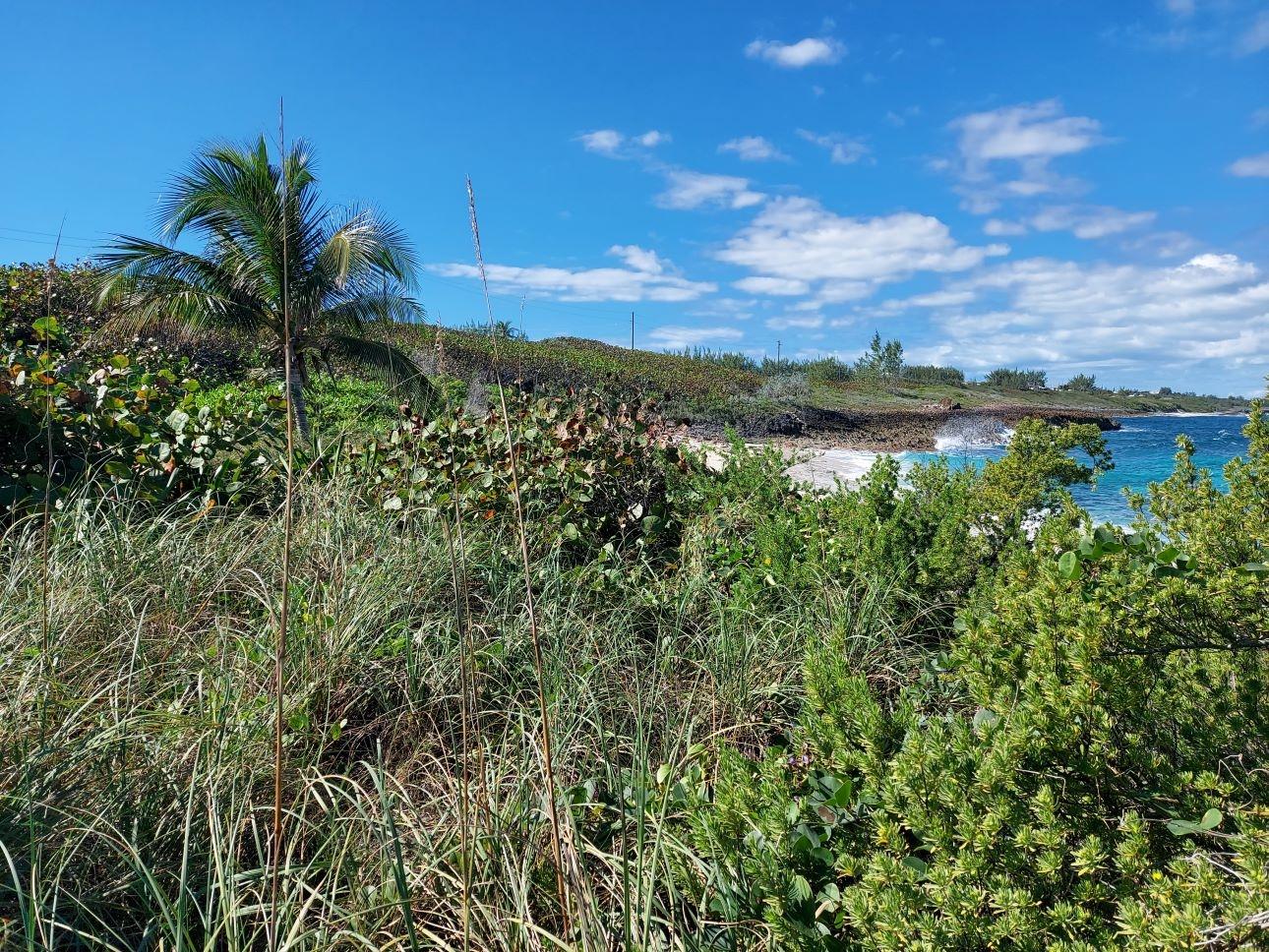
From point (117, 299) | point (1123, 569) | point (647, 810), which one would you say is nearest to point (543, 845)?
point (647, 810)

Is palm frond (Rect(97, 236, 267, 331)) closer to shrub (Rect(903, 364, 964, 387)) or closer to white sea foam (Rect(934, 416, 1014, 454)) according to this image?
white sea foam (Rect(934, 416, 1014, 454))

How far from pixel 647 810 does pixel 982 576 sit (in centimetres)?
217

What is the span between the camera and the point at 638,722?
180cm

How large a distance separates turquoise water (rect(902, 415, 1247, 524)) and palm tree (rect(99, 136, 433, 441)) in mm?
9612

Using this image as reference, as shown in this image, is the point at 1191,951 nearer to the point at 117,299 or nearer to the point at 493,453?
the point at 493,453

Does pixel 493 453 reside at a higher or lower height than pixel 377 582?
higher

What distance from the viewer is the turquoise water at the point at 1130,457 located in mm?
13250

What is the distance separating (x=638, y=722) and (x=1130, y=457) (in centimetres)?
4079

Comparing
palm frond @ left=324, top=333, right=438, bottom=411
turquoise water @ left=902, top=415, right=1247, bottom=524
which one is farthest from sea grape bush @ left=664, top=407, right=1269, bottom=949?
palm frond @ left=324, top=333, right=438, bottom=411

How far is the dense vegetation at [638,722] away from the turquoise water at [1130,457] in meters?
2.61

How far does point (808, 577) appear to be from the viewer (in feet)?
12.0

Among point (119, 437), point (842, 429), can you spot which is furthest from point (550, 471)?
point (842, 429)

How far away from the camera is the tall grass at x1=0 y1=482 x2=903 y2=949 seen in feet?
5.47

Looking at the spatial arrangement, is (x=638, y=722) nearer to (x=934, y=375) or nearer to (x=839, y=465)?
(x=839, y=465)
